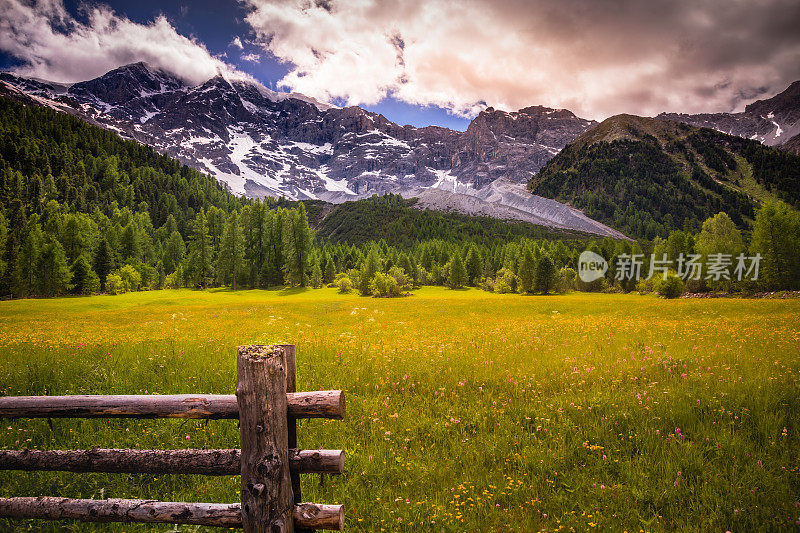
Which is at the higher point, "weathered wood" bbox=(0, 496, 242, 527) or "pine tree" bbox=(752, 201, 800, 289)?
"pine tree" bbox=(752, 201, 800, 289)

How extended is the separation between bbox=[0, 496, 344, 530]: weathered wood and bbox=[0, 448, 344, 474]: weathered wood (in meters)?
0.33

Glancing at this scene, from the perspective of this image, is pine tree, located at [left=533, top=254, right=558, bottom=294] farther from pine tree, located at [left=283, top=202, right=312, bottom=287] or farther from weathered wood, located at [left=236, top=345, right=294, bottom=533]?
weathered wood, located at [left=236, top=345, right=294, bottom=533]

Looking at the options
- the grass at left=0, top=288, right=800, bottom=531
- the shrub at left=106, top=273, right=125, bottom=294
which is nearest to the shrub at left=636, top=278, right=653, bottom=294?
the grass at left=0, top=288, right=800, bottom=531

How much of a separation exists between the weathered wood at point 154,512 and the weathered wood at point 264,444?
0.20 metres

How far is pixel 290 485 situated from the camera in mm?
3756

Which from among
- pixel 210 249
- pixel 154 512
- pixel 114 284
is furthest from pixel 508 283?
pixel 154 512

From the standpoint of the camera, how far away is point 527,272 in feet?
277

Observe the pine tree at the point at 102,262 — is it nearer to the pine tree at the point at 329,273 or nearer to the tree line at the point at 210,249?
the tree line at the point at 210,249

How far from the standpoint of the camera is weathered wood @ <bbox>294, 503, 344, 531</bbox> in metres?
3.64

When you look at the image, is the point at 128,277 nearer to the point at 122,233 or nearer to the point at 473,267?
the point at 122,233

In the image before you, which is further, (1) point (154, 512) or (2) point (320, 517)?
(1) point (154, 512)

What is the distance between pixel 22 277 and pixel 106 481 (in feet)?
279

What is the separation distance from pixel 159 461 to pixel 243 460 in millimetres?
1201

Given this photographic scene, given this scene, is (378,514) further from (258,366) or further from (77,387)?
(77,387)
